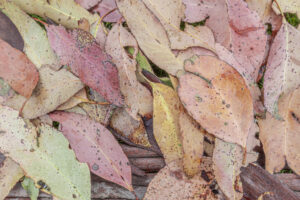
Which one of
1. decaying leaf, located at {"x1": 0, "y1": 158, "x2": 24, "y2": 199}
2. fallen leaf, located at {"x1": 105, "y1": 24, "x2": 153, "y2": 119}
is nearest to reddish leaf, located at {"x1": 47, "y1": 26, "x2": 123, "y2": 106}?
fallen leaf, located at {"x1": 105, "y1": 24, "x2": 153, "y2": 119}

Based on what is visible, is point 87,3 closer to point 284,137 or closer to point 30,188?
point 30,188

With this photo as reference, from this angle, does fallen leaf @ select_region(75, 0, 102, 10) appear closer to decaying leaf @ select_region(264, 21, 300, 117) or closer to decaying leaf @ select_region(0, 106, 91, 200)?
decaying leaf @ select_region(0, 106, 91, 200)

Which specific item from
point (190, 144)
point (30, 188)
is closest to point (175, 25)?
point (190, 144)

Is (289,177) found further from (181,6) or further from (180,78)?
(181,6)

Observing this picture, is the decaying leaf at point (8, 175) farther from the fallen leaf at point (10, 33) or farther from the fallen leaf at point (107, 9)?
the fallen leaf at point (107, 9)

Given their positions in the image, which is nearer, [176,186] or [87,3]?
[176,186]

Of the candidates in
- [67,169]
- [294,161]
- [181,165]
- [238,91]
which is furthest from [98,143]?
[294,161]

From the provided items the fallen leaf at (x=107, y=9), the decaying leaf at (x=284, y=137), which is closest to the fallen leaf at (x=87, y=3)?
the fallen leaf at (x=107, y=9)
